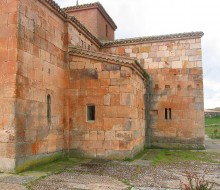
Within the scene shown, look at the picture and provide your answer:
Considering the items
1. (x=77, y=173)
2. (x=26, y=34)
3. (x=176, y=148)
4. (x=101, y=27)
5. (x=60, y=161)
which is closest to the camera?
(x=77, y=173)

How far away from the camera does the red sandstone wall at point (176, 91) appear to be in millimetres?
12633

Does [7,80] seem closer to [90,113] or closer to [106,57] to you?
[90,113]

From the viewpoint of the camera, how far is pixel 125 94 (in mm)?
9062

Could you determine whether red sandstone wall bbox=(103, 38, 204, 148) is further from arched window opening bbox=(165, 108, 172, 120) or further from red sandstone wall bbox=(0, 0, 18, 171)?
red sandstone wall bbox=(0, 0, 18, 171)

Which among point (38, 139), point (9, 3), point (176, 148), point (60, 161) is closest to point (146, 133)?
point (176, 148)

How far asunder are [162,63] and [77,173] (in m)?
7.95

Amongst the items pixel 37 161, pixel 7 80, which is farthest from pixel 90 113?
pixel 7 80

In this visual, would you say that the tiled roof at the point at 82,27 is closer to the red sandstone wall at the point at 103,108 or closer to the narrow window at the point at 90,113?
the red sandstone wall at the point at 103,108

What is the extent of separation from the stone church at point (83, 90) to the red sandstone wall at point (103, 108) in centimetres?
3

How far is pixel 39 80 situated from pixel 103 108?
2.34 metres

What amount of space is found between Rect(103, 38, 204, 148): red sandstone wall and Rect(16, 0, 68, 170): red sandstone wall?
5.13 meters

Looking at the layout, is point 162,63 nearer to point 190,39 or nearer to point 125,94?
point 190,39

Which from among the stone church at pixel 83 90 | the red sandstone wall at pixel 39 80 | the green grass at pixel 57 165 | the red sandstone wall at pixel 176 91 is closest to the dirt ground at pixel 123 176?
the green grass at pixel 57 165

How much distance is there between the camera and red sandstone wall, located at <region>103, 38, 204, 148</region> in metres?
12.6
